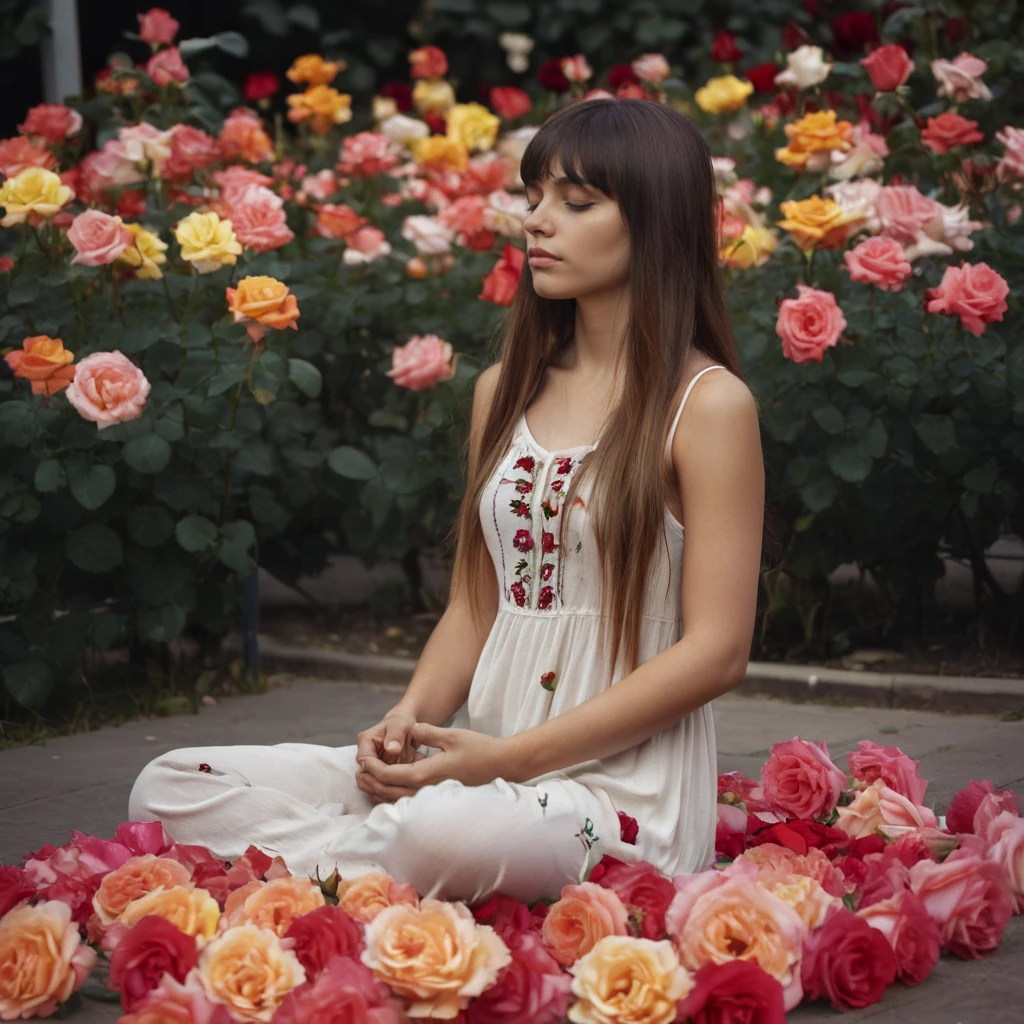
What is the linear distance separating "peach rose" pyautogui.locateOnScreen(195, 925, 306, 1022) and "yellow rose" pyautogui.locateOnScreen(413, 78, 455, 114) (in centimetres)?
463

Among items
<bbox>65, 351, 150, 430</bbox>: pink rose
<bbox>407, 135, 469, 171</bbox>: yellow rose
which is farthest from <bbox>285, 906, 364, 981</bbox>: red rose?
<bbox>407, 135, 469, 171</bbox>: yellow rose

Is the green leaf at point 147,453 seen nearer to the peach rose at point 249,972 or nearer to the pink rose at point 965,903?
the peach rose at point 249,972

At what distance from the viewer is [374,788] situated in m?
2.63

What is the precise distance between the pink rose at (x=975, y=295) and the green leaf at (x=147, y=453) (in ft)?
6.22

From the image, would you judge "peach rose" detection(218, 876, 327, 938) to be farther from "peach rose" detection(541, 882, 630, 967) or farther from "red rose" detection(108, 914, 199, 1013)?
"peach rose" detection(541, 882, 630, 967)

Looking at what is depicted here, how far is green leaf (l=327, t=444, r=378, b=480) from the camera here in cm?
484

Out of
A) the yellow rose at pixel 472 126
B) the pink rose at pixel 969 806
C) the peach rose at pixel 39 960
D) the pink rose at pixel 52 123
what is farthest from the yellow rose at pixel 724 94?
the peach rose at pixel 39 960

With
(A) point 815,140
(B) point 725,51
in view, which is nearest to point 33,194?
(A) point 815,140

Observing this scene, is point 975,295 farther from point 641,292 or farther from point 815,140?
point 641,292

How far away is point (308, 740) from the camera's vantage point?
4184 mm

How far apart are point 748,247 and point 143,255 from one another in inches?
62.9

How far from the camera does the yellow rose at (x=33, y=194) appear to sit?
4121 millimetres

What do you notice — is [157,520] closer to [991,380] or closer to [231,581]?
[231,581]

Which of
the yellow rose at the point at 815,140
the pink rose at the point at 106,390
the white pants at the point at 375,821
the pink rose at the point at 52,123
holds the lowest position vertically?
the white pants at the point at 375,821
